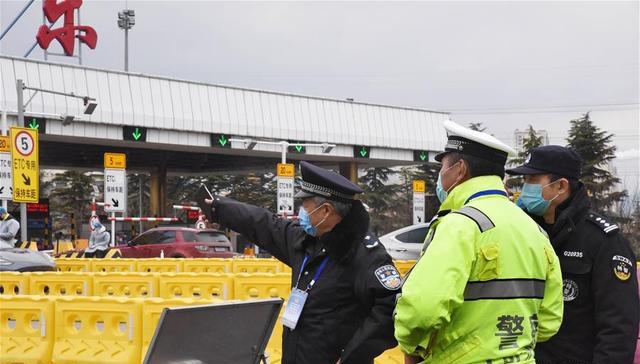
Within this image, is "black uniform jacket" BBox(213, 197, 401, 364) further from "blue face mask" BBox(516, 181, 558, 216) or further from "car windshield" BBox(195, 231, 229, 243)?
"car windshield" BBox(195, 231, 229, 243)

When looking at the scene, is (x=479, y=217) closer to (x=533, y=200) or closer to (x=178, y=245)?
(x=533, y=200)

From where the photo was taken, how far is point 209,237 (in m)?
24.7

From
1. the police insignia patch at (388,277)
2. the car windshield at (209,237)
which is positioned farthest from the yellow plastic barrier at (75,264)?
the police insignia patch at (388,277)

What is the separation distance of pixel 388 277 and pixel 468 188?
95 centimetres

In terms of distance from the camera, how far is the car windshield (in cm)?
2452

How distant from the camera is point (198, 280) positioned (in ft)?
36.2

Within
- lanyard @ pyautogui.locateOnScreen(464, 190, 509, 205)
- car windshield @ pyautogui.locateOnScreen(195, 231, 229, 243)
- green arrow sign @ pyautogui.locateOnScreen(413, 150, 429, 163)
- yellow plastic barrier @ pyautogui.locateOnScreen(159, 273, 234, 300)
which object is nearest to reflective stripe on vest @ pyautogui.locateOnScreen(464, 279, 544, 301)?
lanyard @ pyautogui.locateOnScreen(464, 190, 509, 205)

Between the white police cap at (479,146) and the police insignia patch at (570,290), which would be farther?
the police insignia patch at (570,290)

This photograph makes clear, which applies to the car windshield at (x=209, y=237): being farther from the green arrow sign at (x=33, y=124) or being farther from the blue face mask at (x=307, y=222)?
the blue face mask at (x=307, y=222)

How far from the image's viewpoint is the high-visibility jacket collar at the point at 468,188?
121 inches

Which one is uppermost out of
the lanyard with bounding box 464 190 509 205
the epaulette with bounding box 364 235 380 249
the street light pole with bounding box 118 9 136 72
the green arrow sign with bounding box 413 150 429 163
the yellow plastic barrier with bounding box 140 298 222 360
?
the street light pole with bounding box 118 9 136 72

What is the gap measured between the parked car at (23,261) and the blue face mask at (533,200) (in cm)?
1161

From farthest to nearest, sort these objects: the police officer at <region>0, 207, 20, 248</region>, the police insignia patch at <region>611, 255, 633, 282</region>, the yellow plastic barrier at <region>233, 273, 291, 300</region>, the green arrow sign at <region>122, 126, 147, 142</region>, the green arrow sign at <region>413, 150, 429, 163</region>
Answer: the green arrow sign at <region>413, 150, 429, 163</region>
the green arrow sign at <region>122, 126, 147, 142</region>
the police officer at <region>0, 207, 20, 248</region>
the yellow plastic barrier at <region>233, 273, 291, 300</region>
the police insignia patch at <region>611, 255, 633, 282</region>

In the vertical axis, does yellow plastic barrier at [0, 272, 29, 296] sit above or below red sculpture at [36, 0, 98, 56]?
below
